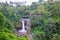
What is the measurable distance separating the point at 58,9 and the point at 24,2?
1660 cm

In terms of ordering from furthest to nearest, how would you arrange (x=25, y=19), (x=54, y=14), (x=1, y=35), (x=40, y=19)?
1. (x=25, y=19)
2. (x=40, y=19)
3. (x=54, y=14)
4. (x=1, y=35)

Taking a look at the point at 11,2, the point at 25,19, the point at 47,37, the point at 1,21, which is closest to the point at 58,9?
the point at 47,37

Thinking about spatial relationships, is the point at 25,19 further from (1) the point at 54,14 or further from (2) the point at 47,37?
(2) the point at 47,37

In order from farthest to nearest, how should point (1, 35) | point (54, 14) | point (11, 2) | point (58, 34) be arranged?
point (11, 2) < point (54, 14) < point (58, 34) < point (1, 35)

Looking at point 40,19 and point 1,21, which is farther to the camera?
point 40,19

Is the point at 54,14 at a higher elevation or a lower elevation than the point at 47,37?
higher

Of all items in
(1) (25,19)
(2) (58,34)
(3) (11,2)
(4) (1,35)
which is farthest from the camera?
(3) (11,2)

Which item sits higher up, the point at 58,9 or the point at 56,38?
the point at 58,9

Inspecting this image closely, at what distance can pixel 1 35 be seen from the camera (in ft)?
25.7

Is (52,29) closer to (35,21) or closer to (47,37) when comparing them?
(47,37)

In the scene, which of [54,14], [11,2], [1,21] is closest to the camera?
[1,21]

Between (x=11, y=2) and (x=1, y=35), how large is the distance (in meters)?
25.4

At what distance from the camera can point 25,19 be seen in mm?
25297

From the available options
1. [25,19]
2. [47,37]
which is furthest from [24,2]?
[47,37]
